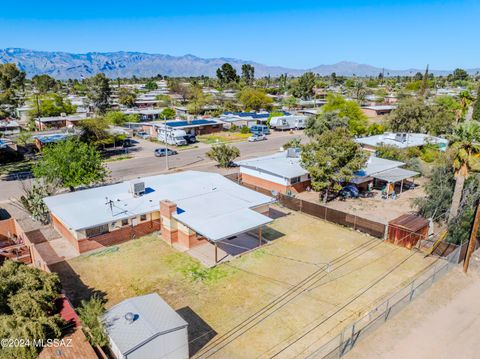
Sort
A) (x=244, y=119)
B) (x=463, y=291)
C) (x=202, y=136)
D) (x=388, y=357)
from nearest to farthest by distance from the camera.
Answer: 1. (x=388, y=357)
2. (x=463, y=291)
3. (x=202, y=136)
4. (x=244, y=119)

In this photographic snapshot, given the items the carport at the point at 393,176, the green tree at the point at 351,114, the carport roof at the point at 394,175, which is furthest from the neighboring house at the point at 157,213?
the green tree at the point at 351,114

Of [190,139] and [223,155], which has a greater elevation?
[223,155]

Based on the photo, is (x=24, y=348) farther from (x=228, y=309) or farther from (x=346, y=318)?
(x=346, y=318)

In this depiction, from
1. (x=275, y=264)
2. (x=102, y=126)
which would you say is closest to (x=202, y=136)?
(x=102, y=126)

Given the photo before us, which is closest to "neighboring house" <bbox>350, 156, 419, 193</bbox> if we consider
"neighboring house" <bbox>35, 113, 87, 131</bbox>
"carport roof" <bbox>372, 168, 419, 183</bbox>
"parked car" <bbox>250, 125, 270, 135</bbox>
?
"carport roof" <bbox>372, 168, 419, 183</bbox>

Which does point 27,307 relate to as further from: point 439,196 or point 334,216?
point 439,196

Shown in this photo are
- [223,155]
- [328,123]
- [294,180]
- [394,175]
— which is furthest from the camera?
[328,123]

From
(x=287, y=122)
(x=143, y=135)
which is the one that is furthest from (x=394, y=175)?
(x=143, y=135)
